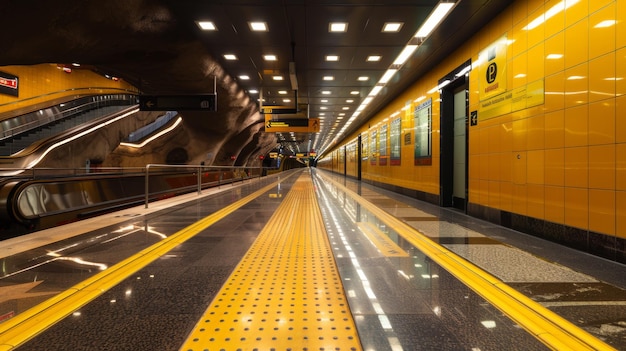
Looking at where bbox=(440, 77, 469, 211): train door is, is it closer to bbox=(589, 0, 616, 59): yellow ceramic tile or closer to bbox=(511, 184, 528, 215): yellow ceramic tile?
bbox=(511, 184, 528, 215): yellow ceramic tile

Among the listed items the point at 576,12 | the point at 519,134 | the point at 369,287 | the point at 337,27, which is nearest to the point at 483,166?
the point at 519,134

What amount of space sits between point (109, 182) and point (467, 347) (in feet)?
27.3

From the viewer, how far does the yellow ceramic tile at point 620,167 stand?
10.3 feet

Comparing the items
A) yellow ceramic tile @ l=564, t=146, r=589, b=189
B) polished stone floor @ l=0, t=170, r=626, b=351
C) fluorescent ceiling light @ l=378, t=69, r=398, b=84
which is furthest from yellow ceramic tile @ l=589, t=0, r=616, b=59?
fluorescent ceiling light @ l=378, t=69, r=398, b=84

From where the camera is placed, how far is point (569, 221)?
3838 mm

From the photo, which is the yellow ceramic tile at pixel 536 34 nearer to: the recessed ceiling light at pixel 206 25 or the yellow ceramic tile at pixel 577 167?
the yellow ceramic tile at pixel 577 167

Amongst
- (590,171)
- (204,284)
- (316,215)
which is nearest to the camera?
(204,284)

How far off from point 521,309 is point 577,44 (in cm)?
353

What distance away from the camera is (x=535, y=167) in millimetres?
4449

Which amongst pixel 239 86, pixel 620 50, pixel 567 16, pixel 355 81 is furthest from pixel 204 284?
pixel 239 86

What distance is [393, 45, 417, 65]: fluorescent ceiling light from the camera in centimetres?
731

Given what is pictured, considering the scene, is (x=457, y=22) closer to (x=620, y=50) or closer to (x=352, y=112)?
(x=620, y=50)

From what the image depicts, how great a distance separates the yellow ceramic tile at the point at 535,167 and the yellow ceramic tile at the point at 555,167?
0.07 metres

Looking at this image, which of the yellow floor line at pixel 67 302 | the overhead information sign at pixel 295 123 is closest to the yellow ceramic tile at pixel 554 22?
the yellow floor line at pixel 67 302
